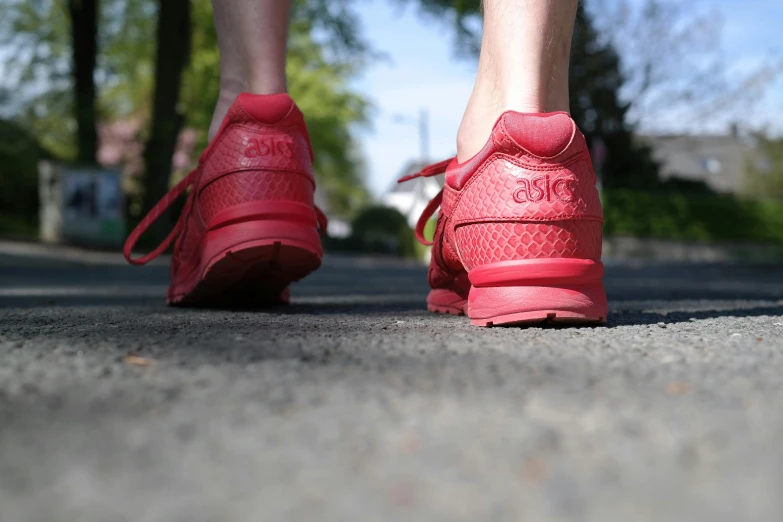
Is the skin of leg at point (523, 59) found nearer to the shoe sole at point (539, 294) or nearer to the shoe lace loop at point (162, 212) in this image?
the shoe sole at point (539, 294)

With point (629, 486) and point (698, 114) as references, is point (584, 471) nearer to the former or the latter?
point (629, 486)

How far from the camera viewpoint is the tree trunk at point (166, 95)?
40.8 ft

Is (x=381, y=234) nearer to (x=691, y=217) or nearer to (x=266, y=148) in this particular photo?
(x=691, y=217)

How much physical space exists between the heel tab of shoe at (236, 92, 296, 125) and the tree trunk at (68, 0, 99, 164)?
13519 mm

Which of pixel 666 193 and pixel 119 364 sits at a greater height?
pixel 666 193

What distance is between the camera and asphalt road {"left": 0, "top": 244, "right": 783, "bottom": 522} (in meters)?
0.57

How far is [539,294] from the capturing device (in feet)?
5.17

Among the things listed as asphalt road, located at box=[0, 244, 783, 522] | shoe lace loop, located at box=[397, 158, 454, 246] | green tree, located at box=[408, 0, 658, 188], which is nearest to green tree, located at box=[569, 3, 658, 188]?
green tree, located at box=[408, 0, 658, 188]

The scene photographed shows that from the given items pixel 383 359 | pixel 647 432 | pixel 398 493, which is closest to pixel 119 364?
pixel 383 359

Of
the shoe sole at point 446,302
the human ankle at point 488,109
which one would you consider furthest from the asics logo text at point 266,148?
the shoe sole at point 446,302

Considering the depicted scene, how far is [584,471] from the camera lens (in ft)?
2.05

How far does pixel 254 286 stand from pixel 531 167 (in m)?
0.91

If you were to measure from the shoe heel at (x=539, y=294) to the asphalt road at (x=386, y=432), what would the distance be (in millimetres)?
321

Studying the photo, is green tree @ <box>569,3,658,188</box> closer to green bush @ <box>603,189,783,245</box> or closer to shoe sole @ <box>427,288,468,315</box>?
green bush @ <box>603,189,783,245</box>
